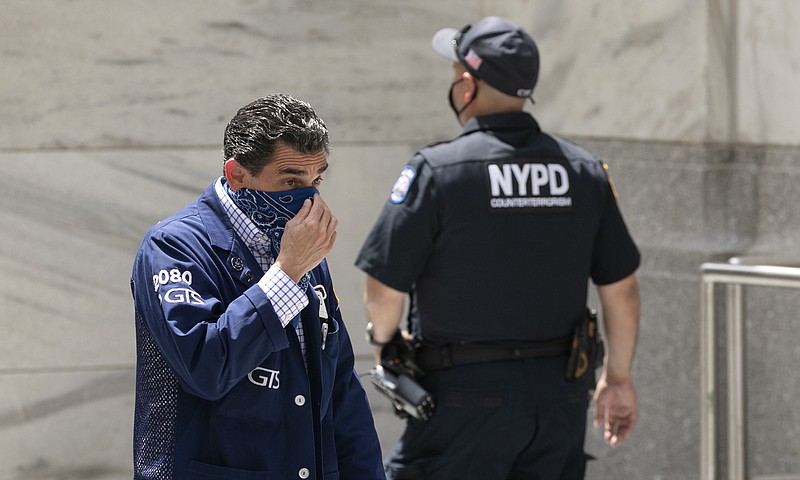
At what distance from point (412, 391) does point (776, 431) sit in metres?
1.80

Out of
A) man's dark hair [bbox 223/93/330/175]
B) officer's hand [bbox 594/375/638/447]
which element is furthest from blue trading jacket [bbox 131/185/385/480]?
officer's hand [bbox 594/375/638/447]

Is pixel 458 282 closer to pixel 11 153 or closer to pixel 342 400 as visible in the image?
pixel 342 400

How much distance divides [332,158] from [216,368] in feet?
10.4

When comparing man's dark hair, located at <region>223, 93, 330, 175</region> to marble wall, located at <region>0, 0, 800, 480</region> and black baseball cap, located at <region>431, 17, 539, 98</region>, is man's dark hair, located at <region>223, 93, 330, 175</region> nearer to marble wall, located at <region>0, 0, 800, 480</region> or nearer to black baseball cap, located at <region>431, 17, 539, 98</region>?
black baseball cap, located at <region>431, 17, 539, 98</region>

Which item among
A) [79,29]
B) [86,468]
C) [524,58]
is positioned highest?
[79,29]

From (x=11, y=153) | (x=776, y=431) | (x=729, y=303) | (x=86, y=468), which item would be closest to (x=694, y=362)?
(x=776, y=431)

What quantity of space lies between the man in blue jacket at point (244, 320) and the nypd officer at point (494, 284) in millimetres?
1200

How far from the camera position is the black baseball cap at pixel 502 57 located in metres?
3.82

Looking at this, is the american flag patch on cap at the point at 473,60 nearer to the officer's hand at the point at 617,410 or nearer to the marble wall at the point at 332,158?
the officer's hand at the point at 617,410

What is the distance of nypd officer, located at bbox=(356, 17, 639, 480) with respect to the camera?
365cm

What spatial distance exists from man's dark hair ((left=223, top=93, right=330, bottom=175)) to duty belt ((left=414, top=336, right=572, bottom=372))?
1390 mm

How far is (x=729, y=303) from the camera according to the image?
4219 millimetres

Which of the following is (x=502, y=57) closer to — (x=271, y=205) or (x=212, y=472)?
Answer: (x=271, y=205)

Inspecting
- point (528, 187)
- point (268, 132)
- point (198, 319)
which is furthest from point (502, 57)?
point (198, 319)
